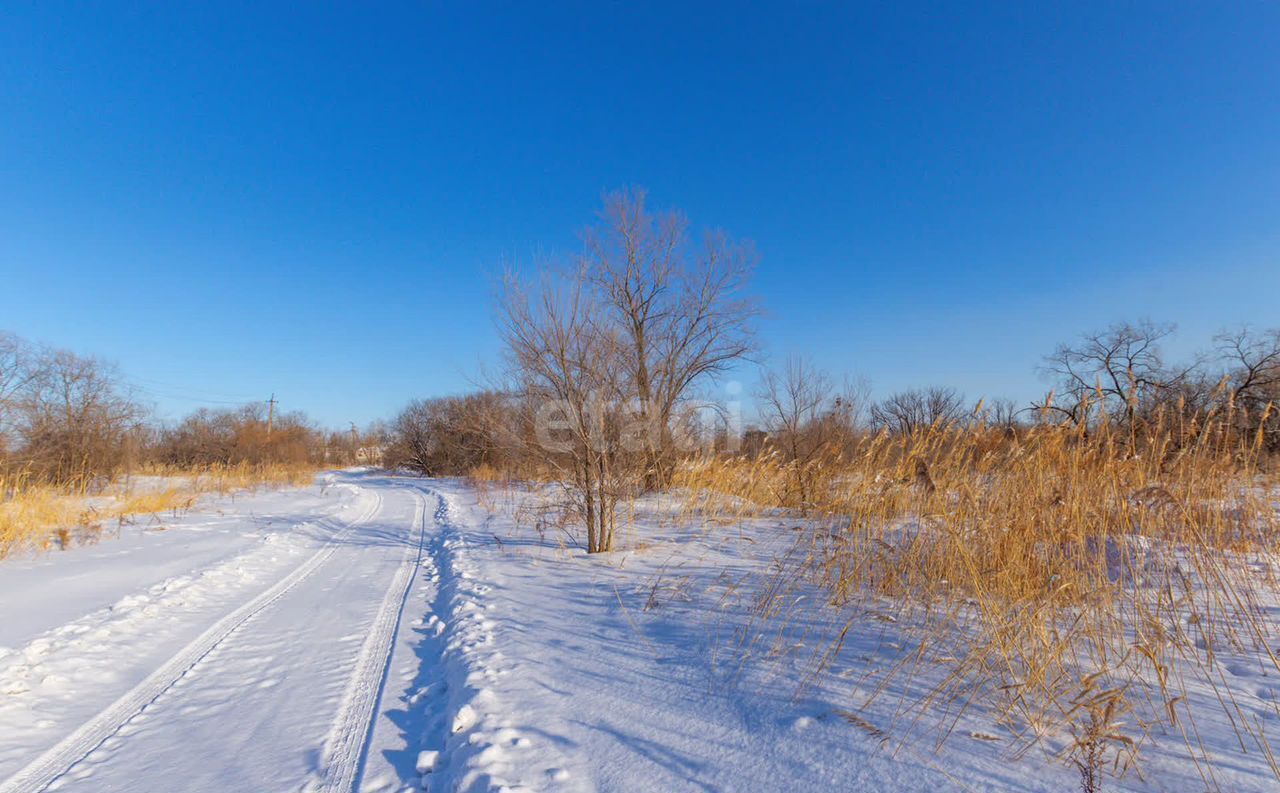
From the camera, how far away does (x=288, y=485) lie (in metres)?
24.6

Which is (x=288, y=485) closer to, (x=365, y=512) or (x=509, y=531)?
(x=365, y=512)

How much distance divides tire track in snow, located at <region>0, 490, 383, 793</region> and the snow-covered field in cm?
2

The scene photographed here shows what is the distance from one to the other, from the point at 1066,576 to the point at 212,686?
18.1 feet

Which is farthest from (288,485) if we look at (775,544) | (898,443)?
(898,443)

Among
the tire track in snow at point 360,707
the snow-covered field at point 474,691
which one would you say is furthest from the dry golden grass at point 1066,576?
the tire track in snow at point 360,707

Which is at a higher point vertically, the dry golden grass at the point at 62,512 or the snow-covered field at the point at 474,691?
the dry golden grass at the point at 62,512

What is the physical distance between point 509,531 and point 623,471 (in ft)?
12.7

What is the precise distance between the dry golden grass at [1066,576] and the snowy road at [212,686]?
2844mm

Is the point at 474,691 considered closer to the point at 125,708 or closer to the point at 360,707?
the point at 360,707

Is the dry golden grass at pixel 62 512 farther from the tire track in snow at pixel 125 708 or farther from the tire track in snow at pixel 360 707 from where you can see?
the tire track in snow at pixel 360 707

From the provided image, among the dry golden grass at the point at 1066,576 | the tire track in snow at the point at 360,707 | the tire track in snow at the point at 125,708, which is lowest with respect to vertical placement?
the tire track in snow at the point at 360,707

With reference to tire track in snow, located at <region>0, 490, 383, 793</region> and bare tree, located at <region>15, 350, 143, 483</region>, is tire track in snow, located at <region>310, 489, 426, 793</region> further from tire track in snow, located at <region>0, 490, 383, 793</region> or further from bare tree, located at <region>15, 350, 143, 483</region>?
bare tree, located at <region>15, 350, 143, 483</region>

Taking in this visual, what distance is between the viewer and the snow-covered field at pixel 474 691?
224 cm

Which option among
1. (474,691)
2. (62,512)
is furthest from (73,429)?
(474,691)
